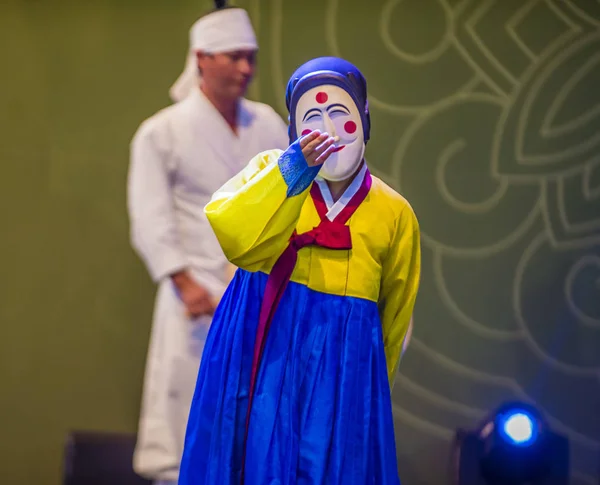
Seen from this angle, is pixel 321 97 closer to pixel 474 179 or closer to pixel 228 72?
pixel 228 72

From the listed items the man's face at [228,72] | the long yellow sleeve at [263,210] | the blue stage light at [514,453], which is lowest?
the blue stage light at [514,453]

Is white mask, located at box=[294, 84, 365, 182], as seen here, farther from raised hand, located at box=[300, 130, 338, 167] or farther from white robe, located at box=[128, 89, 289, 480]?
white robe, located at box=[128, 89, 289, 480]

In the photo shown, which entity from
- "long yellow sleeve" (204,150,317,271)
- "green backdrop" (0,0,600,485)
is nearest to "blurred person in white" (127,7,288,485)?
"green backdrop" (0,0,600,485)

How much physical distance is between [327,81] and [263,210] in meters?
0.31

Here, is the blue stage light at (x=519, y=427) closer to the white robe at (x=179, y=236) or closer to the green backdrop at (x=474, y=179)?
the green backdrop at (x=474, y=179)

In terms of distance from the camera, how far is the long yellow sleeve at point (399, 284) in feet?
5.94

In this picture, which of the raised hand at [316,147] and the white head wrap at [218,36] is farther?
the white head wrap at [218,36]

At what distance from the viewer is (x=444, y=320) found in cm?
292

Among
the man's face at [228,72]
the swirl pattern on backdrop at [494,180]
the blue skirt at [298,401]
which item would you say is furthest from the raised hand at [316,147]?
the swirl pattern on backdrop at [494,180]

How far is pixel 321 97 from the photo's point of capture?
175cm

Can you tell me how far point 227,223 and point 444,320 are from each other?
1.44m

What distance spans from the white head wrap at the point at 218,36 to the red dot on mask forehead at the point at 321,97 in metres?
1.03

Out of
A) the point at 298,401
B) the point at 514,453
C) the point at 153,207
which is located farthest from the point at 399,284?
the point at 153,207

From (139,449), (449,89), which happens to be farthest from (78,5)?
(139,449)
